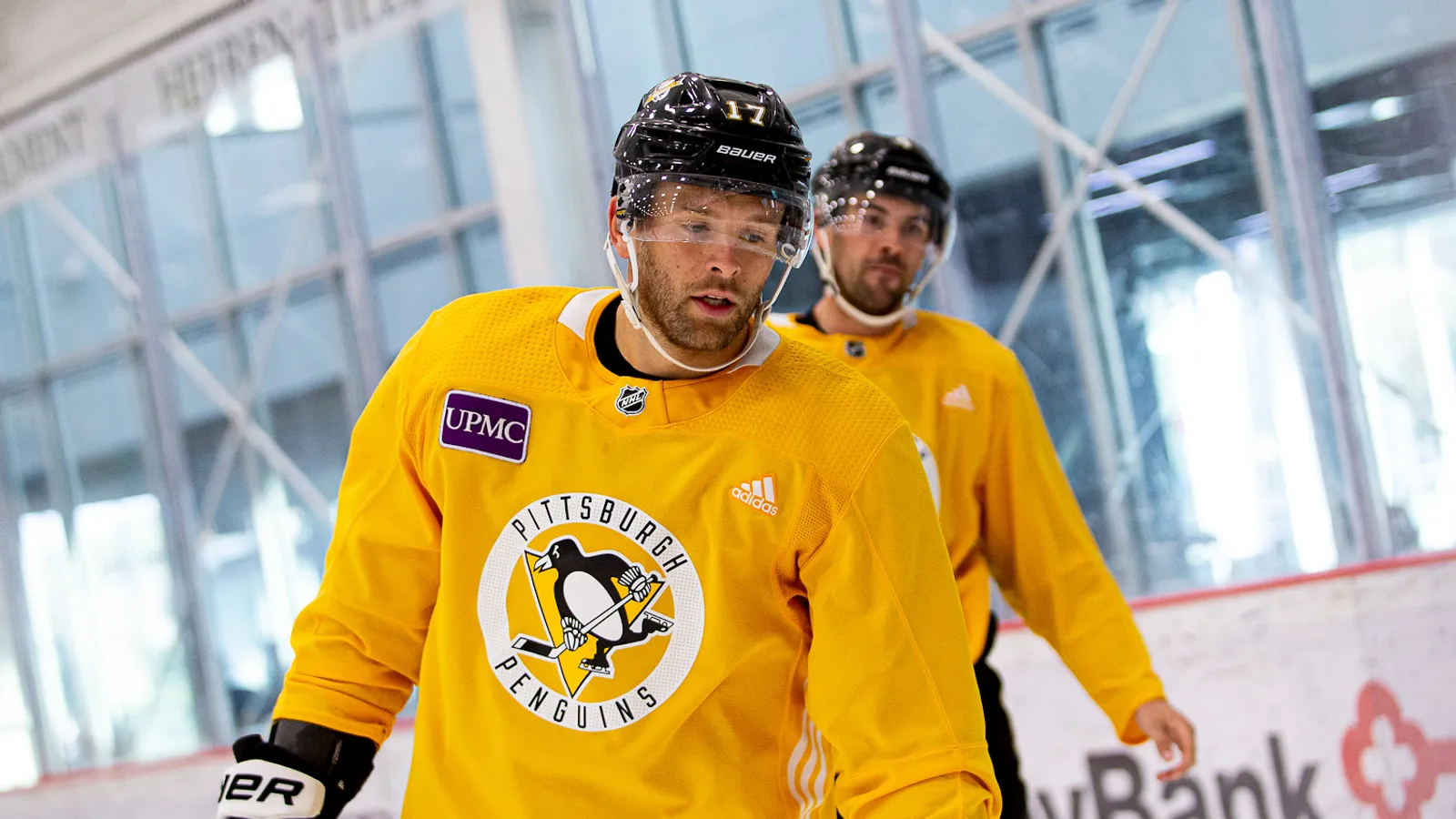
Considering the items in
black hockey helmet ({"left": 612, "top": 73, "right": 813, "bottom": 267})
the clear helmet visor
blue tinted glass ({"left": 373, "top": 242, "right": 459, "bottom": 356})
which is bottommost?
the clear helmet visor

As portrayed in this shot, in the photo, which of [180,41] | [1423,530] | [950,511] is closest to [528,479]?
[950,511]

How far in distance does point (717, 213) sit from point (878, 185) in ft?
3.48

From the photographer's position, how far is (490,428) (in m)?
1.50

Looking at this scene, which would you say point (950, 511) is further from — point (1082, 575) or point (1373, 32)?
point (1373, 32)

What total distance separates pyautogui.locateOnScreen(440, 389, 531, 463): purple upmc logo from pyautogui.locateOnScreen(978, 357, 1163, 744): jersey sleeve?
1132 millimetres

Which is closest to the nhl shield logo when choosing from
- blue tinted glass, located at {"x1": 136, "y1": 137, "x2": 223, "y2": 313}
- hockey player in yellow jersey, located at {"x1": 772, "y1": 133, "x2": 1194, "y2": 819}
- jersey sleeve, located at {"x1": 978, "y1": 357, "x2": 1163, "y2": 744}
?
hockey player in yellow jersey, located at {"x1": 772, "y1": 133, "x2": 1194, "y2": 819}

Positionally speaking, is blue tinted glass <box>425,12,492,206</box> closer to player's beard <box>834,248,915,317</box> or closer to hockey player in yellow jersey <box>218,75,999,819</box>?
player's beard <box>834,248,915,317</box>

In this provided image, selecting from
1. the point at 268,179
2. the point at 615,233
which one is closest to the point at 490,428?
the point at 615,233

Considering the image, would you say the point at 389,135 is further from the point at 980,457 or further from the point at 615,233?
the point at 615,233

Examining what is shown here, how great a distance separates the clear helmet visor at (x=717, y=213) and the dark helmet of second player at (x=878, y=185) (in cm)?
94

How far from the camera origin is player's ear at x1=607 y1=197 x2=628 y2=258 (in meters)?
1.55

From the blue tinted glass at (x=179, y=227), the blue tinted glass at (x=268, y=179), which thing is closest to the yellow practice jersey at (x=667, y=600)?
the blue tinted glass at (x=268, y=179)

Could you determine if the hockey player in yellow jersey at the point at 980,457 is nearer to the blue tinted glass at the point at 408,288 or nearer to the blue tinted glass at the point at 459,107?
the blue tinted glass at the point at 459,107

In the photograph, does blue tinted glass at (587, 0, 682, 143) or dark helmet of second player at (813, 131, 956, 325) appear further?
blue tinted glass at (587, 0, 682, 143)
